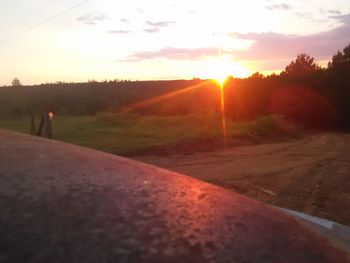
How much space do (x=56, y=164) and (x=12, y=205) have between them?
0.47 m

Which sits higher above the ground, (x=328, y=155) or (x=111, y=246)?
(x=111, y=246)

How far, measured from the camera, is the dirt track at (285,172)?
13047 millimetres

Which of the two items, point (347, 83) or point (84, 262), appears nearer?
point (84, 262)

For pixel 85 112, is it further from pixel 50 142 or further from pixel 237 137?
pixel 50 142

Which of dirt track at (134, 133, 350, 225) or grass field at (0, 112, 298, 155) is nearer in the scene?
dirt track at (134, 133, 350, 225)

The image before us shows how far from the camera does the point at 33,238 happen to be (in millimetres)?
1410

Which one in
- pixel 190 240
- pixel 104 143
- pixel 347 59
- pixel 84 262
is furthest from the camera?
pixel 347 59

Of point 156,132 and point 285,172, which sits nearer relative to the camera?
point 285,172

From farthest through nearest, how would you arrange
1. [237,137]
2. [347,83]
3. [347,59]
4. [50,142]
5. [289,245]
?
[347,59]
[347,83]
[237,137]
[50,142]
[289,245]

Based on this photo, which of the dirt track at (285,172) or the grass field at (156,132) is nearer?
the dirt track at (285,172)

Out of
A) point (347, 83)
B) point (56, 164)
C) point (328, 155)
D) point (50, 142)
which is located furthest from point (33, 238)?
point (347, 83)

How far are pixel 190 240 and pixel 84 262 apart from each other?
0.28m

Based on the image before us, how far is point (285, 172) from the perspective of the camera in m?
17.6

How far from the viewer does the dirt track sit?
13.0 metres
